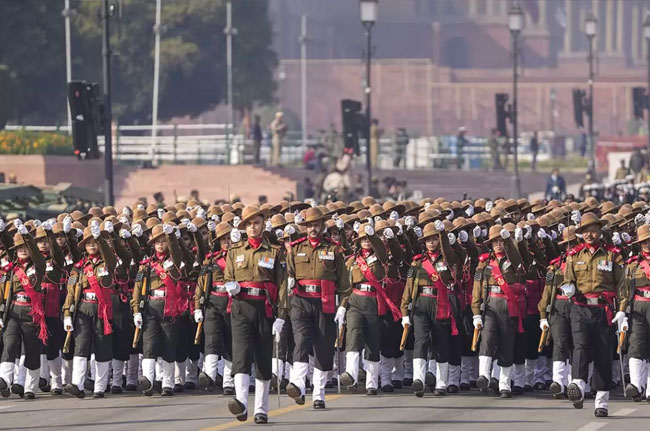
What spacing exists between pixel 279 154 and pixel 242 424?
45240mm

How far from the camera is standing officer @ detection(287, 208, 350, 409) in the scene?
63.8ft

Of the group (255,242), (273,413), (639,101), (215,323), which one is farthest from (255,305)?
(639,101)

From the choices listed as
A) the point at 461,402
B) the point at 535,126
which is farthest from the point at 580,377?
the point at 535,126

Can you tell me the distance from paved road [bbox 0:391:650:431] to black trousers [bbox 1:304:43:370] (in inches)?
17.3

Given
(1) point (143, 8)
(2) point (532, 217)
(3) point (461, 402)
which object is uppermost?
(1) point (143, 8)

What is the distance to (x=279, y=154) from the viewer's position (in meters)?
63.2

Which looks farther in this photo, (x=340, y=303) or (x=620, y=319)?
(x=340, y=303)

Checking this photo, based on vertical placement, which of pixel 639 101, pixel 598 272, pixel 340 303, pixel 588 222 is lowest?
pixel 340 303

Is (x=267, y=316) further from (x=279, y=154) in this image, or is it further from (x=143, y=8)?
(x=143, y=8)

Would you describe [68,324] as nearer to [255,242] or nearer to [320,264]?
[320,264]

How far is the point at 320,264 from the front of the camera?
19.5 metres

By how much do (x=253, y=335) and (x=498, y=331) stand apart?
356 centimetres

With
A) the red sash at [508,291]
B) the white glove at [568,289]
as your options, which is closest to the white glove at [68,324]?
the red sash at [508,291]

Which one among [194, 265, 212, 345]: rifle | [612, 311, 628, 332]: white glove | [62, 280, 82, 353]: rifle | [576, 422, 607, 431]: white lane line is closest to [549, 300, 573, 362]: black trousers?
[612, 311, 628, 332]: white glove
